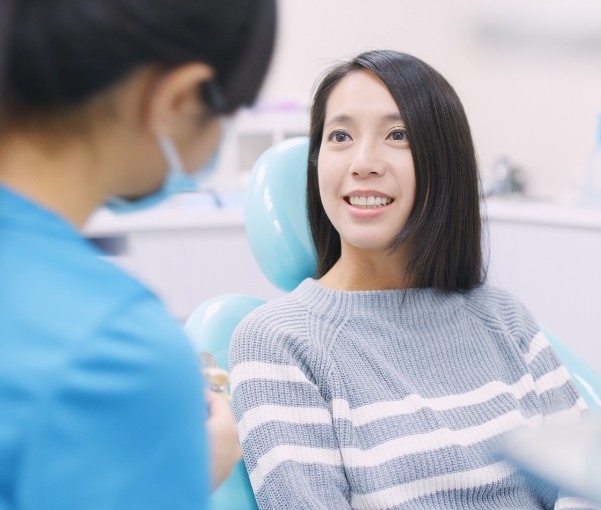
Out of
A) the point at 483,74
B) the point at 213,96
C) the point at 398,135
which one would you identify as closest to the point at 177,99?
the point at 213,96

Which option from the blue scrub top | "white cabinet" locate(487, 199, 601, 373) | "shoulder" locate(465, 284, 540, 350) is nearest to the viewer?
the blue scrub top

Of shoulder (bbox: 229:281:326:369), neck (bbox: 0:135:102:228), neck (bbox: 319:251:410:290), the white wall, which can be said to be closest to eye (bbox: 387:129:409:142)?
→ neck (bbox: 319:251:410:290)

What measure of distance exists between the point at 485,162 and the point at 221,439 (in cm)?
255

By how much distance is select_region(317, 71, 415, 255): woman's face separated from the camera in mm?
1270

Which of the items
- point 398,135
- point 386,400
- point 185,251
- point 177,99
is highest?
point 177,99

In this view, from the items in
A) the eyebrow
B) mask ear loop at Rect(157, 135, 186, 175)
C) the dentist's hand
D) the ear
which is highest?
the ear

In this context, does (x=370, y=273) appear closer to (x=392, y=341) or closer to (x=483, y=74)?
(x=392, y=341)

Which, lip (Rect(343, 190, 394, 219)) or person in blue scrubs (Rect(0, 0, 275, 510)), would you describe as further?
lip (Rect(343, 190, 394, 219))

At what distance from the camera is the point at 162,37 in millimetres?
528

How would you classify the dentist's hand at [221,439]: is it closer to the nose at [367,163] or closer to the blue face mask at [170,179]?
the blue face mask at [170,179]

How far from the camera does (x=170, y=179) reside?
24.2 inches

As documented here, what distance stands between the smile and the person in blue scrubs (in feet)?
2.31

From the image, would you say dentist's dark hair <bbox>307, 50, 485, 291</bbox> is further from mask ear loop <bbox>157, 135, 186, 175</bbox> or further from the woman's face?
mask ear loop <bbox>157, 135, 186, 175</bbox>

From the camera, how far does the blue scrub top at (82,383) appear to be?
0.49 m
